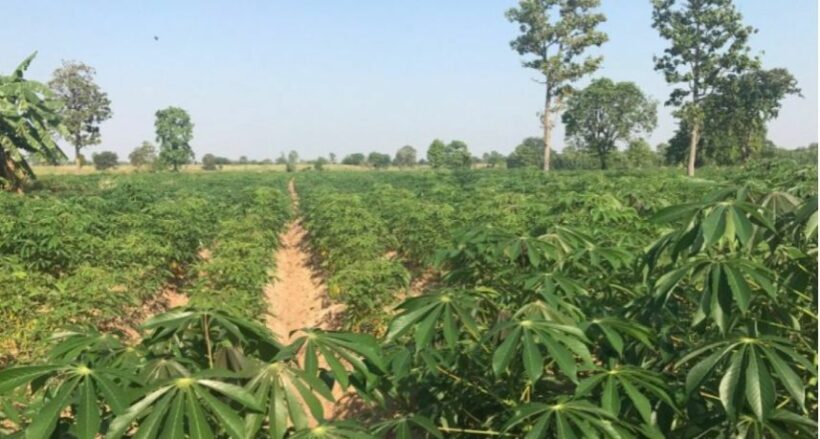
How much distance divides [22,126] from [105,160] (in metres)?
41.8

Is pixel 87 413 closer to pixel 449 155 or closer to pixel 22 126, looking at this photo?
pixel 22 126

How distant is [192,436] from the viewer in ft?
4.02

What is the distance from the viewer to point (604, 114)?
44.1 metres

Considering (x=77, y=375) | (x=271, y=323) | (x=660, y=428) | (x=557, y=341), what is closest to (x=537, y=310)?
(x=557, y=341)

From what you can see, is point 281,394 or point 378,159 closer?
point 281,394

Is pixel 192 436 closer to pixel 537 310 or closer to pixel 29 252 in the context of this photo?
pixel 537 310

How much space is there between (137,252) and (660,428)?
637cm

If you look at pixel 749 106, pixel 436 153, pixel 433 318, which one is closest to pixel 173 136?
Answer: pixel 436 153

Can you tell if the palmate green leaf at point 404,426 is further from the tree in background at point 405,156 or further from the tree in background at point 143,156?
the tree in background at point 405,156

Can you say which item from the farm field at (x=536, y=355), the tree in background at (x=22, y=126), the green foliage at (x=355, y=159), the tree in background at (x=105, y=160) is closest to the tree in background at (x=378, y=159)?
the green foliage at (x=355, y=159)

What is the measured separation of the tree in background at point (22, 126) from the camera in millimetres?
17344

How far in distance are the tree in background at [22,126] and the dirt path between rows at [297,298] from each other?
10908mm

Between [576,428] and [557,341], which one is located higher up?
[557,341]

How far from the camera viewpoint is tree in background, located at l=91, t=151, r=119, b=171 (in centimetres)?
5422
